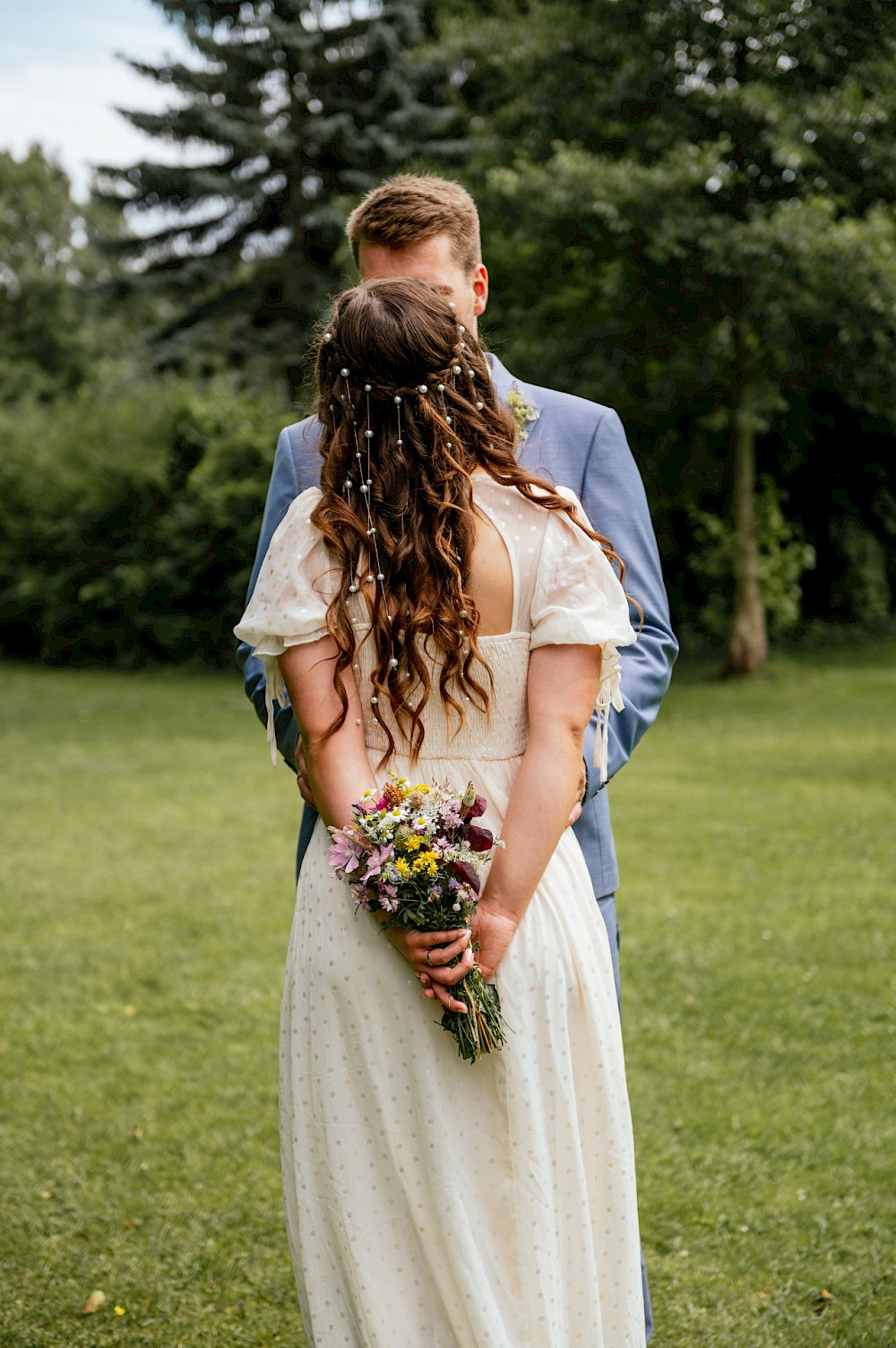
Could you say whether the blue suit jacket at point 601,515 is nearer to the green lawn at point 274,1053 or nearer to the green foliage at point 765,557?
the green lawn at point 274,1053

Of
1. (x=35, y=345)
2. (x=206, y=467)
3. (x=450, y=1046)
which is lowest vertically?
(x=450, y=1046)

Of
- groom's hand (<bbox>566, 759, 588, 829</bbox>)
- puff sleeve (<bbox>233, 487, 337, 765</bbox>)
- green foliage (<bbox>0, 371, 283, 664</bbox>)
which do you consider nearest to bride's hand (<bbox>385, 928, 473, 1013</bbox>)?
groom's hand (<bbox>566, 759, 588, 829</bbox>)

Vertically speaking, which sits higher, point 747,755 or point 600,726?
point 600,726

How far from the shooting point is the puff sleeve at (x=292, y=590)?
1.99m

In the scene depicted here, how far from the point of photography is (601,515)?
7.96 feet

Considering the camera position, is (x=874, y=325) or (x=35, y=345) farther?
(x=35, y=345)

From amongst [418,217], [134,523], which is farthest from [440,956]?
[134,523]

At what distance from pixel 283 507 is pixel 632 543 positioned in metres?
0.68

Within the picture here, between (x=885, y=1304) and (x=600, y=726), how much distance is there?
195 cm

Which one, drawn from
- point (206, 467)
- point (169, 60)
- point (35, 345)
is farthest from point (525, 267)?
point (35, 345)

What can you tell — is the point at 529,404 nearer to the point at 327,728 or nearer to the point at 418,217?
the point at 418,217

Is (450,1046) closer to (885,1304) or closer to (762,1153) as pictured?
(885,1304)

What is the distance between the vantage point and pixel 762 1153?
3.97 meters

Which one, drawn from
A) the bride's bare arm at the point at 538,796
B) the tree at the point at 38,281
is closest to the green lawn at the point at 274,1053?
the bride's bare arm at the point at 538,796
